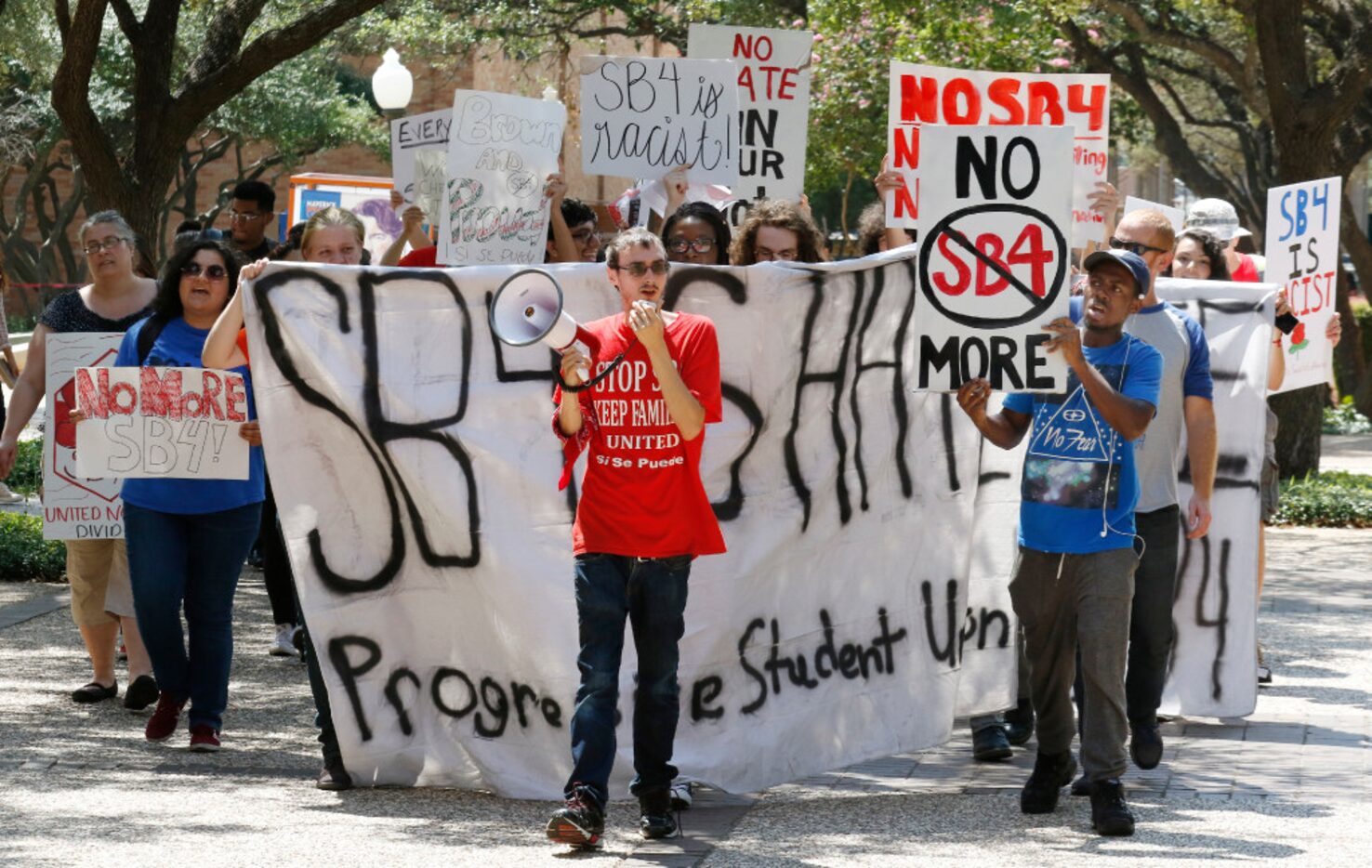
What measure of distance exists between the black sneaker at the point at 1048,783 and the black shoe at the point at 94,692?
355cm

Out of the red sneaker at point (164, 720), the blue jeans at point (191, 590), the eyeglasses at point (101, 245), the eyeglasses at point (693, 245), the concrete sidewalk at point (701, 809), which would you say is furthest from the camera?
the eyeglasses at point (101, 245)

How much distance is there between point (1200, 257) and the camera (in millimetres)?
7586

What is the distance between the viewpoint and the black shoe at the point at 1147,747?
6277 millimetres

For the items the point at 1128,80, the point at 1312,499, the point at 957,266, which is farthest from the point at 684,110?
the point at 1128,80

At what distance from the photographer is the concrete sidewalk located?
527 cm

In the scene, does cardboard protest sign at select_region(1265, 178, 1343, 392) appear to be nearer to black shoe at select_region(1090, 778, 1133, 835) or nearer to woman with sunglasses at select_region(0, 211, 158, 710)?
black shoe at select_region(1090, 778, 1133, 835)

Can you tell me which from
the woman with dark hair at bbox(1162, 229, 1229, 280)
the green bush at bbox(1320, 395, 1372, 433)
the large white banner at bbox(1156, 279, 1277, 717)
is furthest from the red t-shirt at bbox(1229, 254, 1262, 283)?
the green bush at bbox(1320, 395, 1372, 433)

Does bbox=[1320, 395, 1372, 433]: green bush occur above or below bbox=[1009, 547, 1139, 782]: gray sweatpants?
above

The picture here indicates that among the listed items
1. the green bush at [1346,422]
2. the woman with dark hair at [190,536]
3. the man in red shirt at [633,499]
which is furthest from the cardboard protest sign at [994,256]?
the green bush at [1346,422]

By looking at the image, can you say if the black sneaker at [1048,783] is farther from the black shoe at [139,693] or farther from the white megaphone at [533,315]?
the black shoe at [139,693]

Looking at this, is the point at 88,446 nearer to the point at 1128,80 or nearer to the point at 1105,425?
the point at 1105,425

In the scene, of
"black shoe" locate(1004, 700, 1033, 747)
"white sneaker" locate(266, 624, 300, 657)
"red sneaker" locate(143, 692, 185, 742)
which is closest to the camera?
"red sneaker" locate(143, 692, 185, 742)

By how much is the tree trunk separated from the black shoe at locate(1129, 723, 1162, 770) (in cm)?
1022

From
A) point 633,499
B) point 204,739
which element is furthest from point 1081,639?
point 204,739
